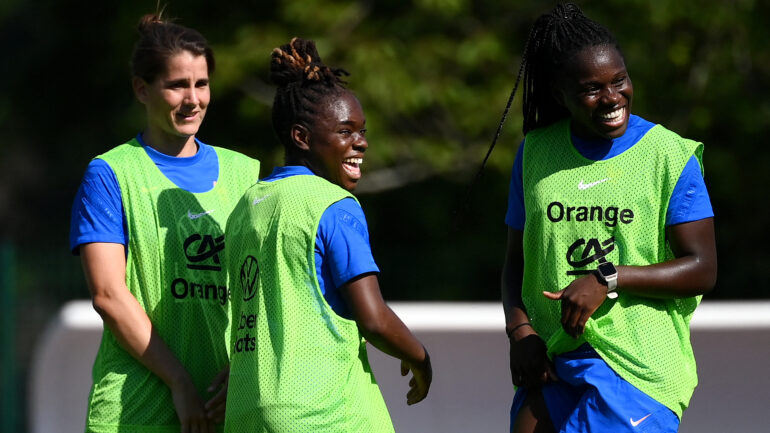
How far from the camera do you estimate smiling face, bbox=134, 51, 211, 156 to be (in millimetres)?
3799

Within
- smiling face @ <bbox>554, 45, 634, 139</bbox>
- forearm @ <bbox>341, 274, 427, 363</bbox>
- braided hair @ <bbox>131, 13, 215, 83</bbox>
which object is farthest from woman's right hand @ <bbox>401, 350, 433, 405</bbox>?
braided hair @ <bbox>131, 13, 215, 83</bbox>

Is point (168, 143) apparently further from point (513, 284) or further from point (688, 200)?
point (688, 200)

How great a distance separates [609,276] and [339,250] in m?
0.78

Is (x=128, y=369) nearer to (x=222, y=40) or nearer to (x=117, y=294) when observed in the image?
(x=117, y=294)

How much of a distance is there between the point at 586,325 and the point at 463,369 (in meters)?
2.45

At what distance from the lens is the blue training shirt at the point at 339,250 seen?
3193 mm

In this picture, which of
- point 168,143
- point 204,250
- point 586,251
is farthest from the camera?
point 168,143

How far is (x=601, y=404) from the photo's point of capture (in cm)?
332

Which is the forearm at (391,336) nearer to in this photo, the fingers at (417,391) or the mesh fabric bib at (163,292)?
the fingers at (417,391)

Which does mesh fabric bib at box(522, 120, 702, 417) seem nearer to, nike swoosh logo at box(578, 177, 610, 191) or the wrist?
nike swoosh logo at box(578, 177, 610, 191)

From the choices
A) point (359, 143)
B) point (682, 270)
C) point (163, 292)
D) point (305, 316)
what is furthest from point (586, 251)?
point (163, 292)

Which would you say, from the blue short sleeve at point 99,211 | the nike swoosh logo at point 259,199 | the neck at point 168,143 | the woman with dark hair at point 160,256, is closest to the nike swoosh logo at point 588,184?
the nike swoosh logo at point 259,199

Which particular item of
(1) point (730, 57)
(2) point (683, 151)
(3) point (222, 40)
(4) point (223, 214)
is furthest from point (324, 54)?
(2) point (683, 151)

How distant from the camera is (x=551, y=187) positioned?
3.46 m
